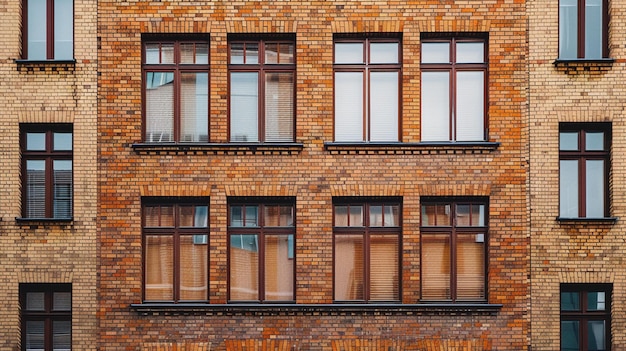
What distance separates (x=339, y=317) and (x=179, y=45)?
6860 mm

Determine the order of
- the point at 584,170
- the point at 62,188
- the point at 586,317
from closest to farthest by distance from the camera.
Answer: the point at 586,317 → the point at 584,170 → the point at 62,188

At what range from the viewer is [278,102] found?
15.7 meters

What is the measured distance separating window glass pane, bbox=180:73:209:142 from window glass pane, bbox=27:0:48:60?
3.20 m

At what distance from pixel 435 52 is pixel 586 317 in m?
6.57

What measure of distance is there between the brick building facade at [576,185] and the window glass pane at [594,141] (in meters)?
0.02

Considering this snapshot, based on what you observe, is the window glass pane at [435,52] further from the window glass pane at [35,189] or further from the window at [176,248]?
the window glass pane at [35,189]

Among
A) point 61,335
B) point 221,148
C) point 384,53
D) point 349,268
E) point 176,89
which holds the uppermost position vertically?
point 384,53

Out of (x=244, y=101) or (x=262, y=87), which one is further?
(x=244, y=101)

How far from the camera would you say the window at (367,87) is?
15617mm

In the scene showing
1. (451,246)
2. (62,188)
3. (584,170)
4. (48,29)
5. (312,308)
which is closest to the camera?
(312,308)

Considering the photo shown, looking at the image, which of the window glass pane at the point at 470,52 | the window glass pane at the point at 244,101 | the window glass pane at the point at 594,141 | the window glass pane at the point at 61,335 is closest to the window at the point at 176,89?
the window glass pane at the point at 244,101

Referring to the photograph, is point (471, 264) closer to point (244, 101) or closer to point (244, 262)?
point (244, 262)

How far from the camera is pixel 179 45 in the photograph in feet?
51.4

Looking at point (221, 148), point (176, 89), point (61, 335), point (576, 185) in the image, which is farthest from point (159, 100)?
point (576, 185)
